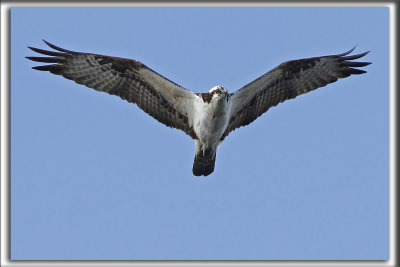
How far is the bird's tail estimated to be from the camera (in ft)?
37.5

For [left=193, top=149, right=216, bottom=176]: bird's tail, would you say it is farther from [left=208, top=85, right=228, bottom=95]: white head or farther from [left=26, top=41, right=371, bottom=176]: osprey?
[left=208, top=85, right=228, bottom=95]: white head

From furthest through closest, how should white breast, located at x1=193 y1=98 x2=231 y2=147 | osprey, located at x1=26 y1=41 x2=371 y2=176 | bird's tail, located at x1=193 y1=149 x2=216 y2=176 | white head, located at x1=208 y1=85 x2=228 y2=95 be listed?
bird's tail, located at x1=193 y1=149 x2=216 y2=176 → osprey, located at x1=26 y1=41 x2=371 y2=176 → white breast, located at x1=193 y1=98 x2=231 y2=147 → white head, located at x1=208 y1=85 x2=228 y2=95

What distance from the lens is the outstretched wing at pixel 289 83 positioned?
37.8 ft

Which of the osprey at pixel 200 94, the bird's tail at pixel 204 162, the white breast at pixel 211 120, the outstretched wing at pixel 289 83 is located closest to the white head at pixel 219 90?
the osprey at pixel 200 94

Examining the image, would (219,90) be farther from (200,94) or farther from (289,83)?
(289,83)

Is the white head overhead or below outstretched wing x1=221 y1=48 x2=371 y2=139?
below

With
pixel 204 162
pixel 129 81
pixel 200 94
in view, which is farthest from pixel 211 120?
pixel 129 81

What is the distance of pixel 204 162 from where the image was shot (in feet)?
37.7

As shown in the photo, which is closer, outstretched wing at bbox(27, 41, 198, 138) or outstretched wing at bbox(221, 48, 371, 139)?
outstretched wing at bbox(27, 41, 198, 138)

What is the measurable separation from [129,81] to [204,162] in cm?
203

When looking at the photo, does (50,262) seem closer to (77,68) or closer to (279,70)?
(77,68)

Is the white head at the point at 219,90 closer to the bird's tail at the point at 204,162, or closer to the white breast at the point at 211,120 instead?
the white breast at the point at 211,120

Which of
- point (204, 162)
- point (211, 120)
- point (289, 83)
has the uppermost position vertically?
point (289, 83)

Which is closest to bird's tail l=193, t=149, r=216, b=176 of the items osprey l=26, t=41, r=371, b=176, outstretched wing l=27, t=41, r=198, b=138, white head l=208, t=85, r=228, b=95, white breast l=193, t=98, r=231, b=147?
osprey l=26, t=41, r=371, b=176
